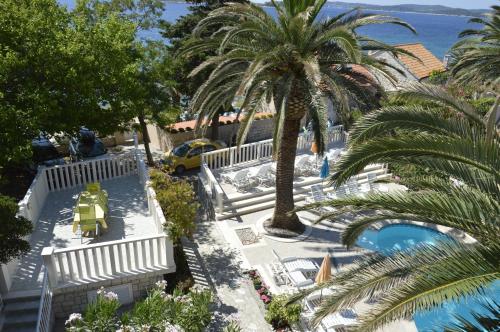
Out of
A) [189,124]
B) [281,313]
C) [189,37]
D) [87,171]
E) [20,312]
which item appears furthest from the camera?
[189,124]

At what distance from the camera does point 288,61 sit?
1162 centimetres

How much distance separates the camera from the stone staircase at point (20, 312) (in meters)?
8.89

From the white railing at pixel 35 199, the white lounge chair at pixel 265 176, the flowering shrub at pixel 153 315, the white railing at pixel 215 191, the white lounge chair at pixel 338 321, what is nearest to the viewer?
the flowering shrub at pixel 153 315

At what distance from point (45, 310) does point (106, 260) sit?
1.61m

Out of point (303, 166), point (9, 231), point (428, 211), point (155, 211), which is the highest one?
point (428, 211)

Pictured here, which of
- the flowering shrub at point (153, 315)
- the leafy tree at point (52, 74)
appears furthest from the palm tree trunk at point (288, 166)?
the leafy tree at point (52, 74)

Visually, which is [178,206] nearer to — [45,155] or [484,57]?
[45,155]

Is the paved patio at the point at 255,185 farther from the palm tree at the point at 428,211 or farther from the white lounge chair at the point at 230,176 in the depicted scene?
the palm tree at the point at 428,211

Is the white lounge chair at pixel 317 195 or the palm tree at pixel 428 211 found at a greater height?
the palm tree at pixel 428 211

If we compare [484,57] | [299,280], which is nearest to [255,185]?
[299,280]

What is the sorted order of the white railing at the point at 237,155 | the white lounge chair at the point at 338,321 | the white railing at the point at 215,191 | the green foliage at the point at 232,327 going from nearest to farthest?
the green foliage at the point at 232,327
the white lounge chair at the point at 338,321
the white railing at the point at 215,191
the white railing at the point at 237,155

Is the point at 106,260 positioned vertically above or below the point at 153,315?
above

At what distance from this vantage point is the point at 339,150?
18906mm

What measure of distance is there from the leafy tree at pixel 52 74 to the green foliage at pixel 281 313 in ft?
26.0
